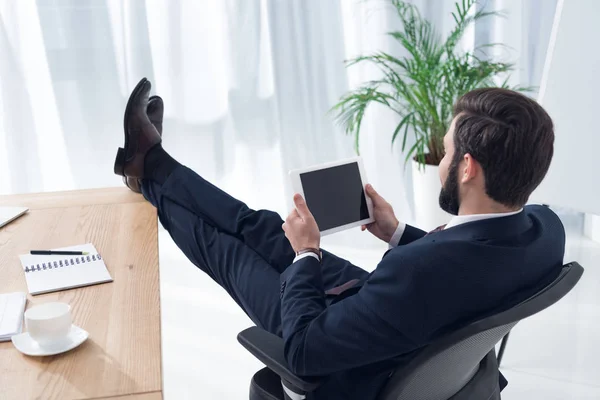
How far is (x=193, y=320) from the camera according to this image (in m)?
2.60

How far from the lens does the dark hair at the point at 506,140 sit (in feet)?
3.89

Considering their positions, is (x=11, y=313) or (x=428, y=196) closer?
(x=11, y=313)

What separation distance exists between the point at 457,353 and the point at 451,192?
1.04 feet

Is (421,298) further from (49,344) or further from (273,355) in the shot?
(49,344)

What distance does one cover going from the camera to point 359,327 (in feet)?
3.93

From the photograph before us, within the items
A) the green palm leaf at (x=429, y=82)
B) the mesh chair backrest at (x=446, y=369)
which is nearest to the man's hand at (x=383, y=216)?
the mesh chair backrest at (x=446, y=369)

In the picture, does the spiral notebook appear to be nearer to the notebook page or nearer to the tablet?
the notebook page

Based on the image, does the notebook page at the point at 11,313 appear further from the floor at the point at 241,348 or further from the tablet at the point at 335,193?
the floor at the point at 241,348

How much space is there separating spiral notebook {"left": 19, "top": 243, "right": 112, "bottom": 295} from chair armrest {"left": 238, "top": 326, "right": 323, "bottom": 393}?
0.32 metres

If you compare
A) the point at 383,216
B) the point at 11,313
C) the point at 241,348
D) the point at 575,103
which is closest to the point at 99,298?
the point at 11,313

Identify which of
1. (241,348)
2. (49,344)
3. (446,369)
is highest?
(49,344)

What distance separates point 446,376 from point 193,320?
1.55m

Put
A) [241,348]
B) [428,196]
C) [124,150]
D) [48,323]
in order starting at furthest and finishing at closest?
[428,196], [241,348], [124,150], [48,323]

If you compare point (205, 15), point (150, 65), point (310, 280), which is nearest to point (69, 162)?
point (150, 65)
